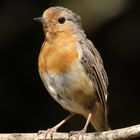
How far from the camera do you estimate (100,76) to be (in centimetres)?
819

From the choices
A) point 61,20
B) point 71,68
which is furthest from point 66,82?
point 61,20

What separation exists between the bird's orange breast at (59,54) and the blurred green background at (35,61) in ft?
6.08

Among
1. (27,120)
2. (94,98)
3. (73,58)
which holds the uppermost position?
(73,58)

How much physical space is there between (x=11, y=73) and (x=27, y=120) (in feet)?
2.24

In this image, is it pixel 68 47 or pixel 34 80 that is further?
pixel 34 80

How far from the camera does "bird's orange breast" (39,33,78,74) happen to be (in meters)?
7.80

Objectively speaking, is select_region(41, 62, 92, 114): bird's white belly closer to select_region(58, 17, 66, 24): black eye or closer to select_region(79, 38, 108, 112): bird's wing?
select_region(79, 38, 108, 112): bird's wing

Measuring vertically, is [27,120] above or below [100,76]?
below

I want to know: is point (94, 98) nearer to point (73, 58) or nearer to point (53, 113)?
point (73, 58)

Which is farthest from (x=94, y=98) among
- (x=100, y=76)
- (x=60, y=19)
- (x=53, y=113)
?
(x=53, y=113)

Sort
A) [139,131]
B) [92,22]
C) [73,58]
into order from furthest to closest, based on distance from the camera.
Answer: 1. [92,22]
2. [73,58]
3. [139,131]

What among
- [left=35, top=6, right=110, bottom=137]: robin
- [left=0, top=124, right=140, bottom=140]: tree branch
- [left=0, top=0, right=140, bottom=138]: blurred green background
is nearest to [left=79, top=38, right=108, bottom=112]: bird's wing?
[left=35, top=6, right=110, bottom=137]: robin

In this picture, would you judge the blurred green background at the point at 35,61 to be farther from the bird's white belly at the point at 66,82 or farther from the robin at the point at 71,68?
the bird's white belly at the point at 66,82

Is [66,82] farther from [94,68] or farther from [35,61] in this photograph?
[35,61]
